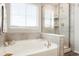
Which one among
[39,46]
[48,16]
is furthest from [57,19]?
[39,46]

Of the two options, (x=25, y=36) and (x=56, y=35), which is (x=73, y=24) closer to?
(x=56, y=35)

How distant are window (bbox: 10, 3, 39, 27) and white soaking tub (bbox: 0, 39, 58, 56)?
18 centimetres

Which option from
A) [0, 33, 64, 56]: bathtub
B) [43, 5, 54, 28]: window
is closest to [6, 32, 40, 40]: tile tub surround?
[0, 33, 64, 56]: bathtub

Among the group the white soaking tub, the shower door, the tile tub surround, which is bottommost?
the white soaking tub

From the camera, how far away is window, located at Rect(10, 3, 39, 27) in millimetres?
1023

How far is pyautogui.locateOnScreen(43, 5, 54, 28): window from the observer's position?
106cm

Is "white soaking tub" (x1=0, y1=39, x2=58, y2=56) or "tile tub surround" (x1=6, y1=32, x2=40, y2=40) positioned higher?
"tile tub surround" (x1=6, y1=32, x2=40, y2=40)

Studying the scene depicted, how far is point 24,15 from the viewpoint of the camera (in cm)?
105

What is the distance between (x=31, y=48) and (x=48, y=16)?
378 mm

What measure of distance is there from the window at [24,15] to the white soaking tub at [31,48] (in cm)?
18

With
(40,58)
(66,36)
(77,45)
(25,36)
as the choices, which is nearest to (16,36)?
(25,36)

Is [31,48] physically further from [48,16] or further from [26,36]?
[48,16]

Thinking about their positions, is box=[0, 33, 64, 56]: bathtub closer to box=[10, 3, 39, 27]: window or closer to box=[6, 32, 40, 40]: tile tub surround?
box=[6, 32, 40, 40]: tile tub surround

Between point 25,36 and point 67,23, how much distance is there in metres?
0.46
